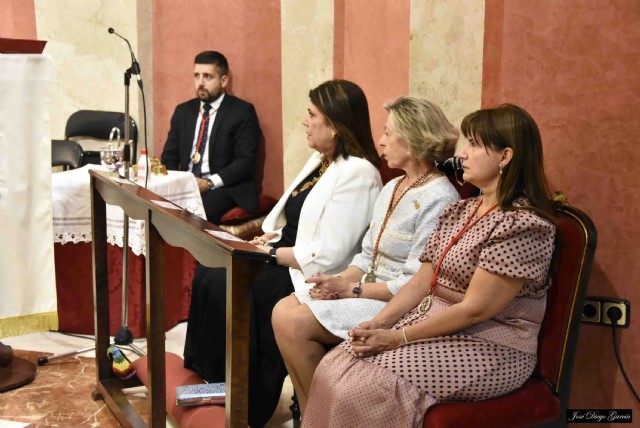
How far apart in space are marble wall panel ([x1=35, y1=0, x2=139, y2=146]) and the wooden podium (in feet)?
8.56

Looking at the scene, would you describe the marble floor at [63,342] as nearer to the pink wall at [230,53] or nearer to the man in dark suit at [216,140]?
the man in dark suit at [216,140]

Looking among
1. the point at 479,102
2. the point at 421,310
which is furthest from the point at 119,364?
the point at 479,102

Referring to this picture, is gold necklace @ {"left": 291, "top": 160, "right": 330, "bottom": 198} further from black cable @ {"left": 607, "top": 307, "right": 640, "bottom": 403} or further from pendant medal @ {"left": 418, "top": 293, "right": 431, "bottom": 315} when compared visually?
black cable @ {"left": 607, "top": 307, "right": 640, "bottom": 403}

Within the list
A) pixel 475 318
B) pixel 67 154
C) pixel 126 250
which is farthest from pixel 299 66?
pixel 475 318

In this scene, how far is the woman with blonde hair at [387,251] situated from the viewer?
2771 millimetres

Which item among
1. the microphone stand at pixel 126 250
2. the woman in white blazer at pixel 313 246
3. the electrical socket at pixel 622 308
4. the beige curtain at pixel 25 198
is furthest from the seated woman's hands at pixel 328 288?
the beige curtain at pixel 25 198

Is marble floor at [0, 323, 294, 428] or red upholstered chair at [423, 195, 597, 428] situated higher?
red upholstered chair at [423, 195, 597, 428]

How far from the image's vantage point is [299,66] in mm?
4992

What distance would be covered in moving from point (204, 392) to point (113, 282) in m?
1.54

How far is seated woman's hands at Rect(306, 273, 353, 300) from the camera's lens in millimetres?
2904

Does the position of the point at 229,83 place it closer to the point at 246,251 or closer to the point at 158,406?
the point at 158,406

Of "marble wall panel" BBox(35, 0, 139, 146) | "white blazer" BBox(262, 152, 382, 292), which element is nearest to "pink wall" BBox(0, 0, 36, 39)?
"marble wall panel" BBox(35, 0, 139, 146)

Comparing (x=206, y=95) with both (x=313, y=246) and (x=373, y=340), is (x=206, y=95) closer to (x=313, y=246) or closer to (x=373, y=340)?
(x=313, y=246)

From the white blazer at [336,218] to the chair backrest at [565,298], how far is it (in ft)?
3.18
